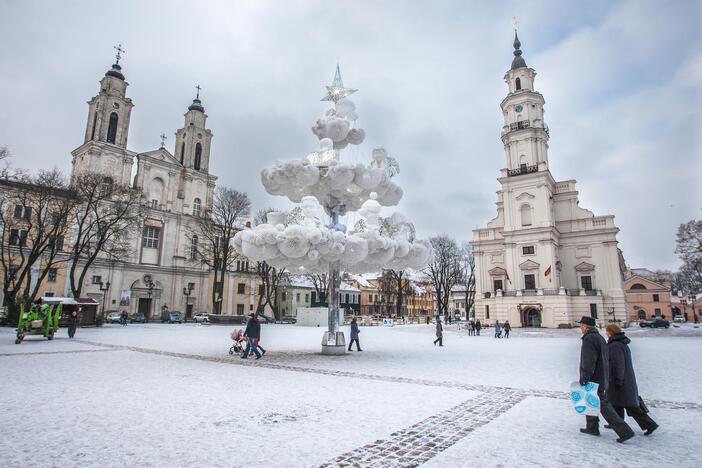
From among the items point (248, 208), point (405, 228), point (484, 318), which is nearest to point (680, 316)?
point (484, 318)

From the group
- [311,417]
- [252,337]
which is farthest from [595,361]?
[252,337]

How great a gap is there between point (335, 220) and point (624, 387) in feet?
39.9

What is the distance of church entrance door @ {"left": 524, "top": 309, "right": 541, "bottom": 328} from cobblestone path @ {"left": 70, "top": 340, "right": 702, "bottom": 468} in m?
42.3

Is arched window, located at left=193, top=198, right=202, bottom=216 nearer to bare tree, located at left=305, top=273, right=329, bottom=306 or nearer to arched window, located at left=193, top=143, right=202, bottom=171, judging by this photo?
arched window, located at left=193, top=143, right=202, bottom=171

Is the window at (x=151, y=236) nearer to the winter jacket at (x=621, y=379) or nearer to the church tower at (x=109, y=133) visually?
the church tower at (x=109, y=133)

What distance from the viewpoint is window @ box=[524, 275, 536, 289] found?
48750 millimetres

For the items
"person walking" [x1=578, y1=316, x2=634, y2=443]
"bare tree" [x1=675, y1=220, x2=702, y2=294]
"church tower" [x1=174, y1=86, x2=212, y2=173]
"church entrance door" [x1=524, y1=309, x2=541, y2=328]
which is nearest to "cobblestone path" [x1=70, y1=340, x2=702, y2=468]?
"person walking" [x1=578, y1=316, x2=634, y2=443]

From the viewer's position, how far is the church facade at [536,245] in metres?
46.7

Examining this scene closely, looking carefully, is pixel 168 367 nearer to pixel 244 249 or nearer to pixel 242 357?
pixel 242 357

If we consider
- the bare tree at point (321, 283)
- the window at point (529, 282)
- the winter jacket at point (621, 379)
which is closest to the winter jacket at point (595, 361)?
the winter jacket at point (621, 379)

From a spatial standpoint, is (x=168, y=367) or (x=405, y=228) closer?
(x=168, y=367)

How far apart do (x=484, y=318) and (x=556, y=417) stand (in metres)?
46.1

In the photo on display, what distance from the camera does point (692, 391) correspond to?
→ 8.90 m

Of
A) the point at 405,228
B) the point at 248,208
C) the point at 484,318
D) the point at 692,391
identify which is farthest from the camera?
the point at 484,318
